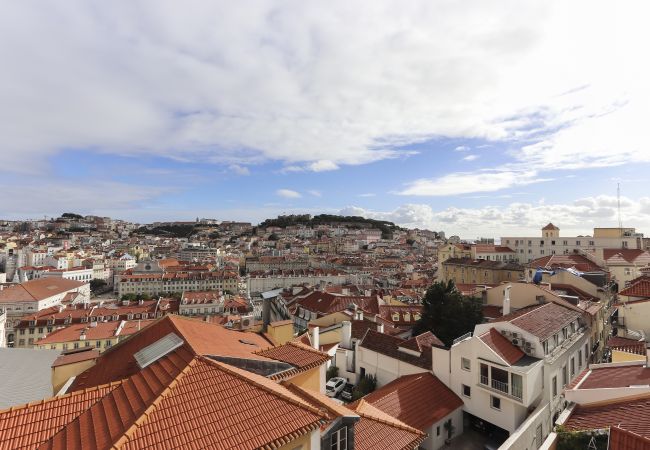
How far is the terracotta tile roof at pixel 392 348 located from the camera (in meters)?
14.9

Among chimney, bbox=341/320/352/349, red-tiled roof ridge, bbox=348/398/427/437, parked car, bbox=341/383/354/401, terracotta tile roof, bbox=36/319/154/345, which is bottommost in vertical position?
terracotta tile roof, bbox=36/319/154/345

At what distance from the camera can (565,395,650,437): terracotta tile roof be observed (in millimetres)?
6570

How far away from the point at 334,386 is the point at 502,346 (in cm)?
746

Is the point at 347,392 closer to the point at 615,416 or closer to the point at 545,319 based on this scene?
the point at 545,319

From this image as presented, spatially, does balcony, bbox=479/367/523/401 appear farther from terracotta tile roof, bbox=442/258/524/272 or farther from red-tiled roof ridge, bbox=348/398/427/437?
terracotta tile roof, bbox=442/258/524/272

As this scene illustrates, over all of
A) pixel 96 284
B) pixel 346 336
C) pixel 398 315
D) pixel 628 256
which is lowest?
pixel 96 284

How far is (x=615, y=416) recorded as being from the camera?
7.22 m

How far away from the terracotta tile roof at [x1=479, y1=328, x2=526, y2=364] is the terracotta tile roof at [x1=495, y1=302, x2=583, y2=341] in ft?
2.51

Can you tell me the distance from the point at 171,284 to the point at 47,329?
31112mm

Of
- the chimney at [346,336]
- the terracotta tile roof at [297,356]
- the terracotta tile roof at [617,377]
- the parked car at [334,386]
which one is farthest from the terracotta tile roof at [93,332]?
the terracotta tile roof at [617,377]

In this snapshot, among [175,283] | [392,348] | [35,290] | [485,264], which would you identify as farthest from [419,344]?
[175,283]

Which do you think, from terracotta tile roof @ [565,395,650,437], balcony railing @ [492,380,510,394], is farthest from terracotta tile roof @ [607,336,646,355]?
terracotta tile roof @ [565,395,650,437]

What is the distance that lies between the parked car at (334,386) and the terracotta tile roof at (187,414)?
451 inches

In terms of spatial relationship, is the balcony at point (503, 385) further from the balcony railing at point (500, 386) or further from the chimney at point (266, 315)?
the chimney at point (266, 315)
